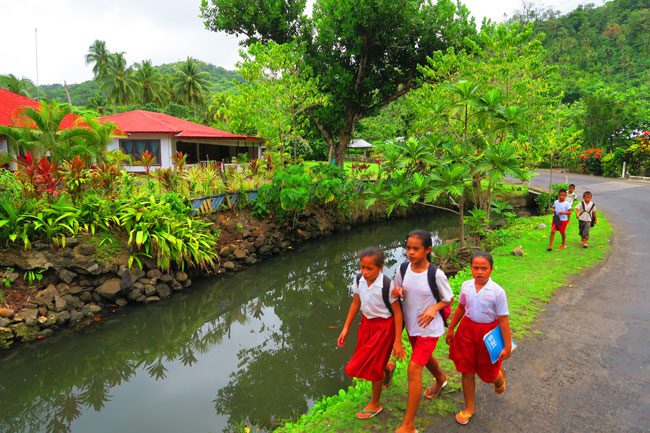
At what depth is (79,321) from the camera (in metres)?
7.68

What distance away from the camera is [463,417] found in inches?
135

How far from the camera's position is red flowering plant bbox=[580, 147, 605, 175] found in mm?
26469

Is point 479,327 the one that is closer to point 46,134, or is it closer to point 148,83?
point 46,134

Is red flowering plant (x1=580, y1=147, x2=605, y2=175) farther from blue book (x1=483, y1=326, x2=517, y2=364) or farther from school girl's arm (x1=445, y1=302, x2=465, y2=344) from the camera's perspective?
blue book (x1=483, y1=326, x2=517, y2=364)

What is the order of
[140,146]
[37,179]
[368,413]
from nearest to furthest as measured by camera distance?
[368,413] → [37,179] → [140,146]

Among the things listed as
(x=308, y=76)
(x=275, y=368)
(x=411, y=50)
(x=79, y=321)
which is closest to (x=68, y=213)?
(x=79, y=321)

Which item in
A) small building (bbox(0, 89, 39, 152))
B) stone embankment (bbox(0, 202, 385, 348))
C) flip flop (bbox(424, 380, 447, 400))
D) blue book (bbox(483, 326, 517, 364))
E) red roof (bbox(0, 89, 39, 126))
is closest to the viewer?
blue book (bbox(483, 326, 517, 364))

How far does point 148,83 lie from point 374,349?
155 feet

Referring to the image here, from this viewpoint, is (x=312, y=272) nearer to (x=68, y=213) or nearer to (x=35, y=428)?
(x=68, y=213)

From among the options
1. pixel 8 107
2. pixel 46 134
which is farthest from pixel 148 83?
pixel 46 134

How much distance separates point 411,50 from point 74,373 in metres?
18.7

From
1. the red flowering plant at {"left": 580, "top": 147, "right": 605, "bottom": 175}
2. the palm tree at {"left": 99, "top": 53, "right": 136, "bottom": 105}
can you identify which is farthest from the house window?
the red flowering plant at {"left": 580, "top": 147, "right": 605, "bottom": 175}

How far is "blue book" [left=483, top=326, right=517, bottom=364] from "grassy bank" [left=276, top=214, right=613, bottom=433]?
32.6 inches

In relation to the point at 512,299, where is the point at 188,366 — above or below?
below
